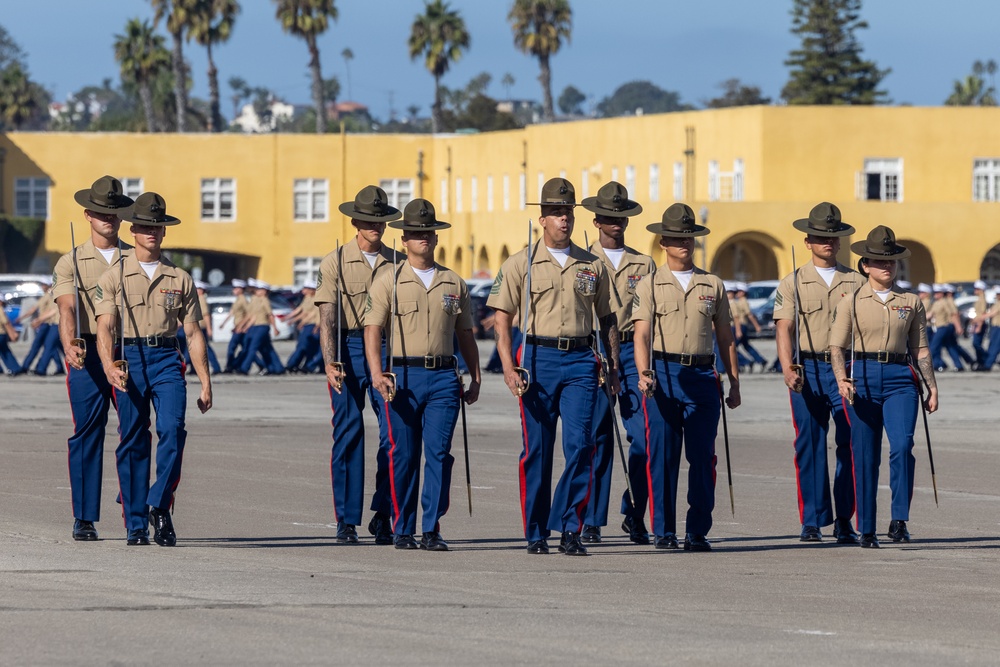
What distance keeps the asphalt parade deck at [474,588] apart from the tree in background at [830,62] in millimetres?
75779

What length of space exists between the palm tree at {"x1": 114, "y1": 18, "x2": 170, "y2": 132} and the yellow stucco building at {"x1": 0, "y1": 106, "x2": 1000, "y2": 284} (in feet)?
40.1

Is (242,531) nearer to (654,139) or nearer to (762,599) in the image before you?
(762,599)

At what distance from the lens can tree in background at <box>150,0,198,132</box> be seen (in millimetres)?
85688

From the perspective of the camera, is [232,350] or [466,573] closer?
[466,573]

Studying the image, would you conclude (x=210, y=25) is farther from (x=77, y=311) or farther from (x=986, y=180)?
(x=77, y=311)

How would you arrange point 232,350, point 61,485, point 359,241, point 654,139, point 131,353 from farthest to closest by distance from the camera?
1. point 654,139
2. point 232,350
3. point 61,485
4. point 359,241
5. point 131,353

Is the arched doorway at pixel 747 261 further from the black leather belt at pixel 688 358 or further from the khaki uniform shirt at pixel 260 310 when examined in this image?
the black leather belt at pixel 688 358

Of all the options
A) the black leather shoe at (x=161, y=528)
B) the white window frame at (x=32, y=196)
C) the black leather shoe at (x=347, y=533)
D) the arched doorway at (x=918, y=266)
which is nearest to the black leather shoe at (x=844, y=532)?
the black leather shoe at (x=347, y=533)

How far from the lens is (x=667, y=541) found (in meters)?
11.1

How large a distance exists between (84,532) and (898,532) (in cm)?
473

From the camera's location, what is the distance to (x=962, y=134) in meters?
60.9

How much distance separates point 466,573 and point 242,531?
7.36ft

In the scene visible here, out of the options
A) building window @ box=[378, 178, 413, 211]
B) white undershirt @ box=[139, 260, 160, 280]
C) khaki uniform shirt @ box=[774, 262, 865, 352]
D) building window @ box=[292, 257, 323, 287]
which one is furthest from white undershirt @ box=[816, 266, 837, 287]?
building window @ box=[292, 257, 323, 287]

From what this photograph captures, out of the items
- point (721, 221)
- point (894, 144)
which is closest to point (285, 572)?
point (721, 221)
